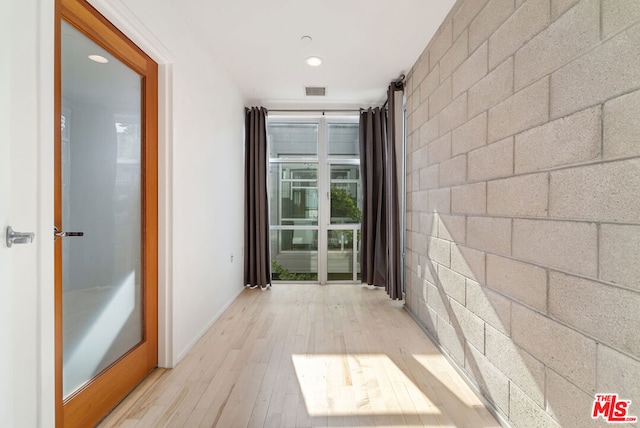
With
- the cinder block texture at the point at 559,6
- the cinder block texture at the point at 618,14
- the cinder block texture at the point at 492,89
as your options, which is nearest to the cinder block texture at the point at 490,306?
the cinder block texture at the point at 492,89

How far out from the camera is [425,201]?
2.63 metres

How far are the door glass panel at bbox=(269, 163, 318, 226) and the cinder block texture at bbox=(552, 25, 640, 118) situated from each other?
3.27 meters

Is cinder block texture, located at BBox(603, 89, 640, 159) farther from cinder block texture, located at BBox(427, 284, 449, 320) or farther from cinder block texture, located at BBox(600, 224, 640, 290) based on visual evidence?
cinder block texture, located at BBox(427, 284, 449, 320)

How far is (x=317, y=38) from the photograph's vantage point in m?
2.52

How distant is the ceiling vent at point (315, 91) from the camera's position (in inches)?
140

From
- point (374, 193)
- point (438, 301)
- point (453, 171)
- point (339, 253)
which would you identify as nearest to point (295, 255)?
point (339, 253)

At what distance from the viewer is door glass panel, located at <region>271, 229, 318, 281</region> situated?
14.0ft

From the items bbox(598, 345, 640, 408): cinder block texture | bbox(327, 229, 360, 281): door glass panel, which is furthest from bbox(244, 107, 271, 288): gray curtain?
bbox(598, 345, 640, 408): cinder block texture

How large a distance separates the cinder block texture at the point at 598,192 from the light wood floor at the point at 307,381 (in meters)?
1.16

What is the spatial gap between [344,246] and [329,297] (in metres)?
0.91
